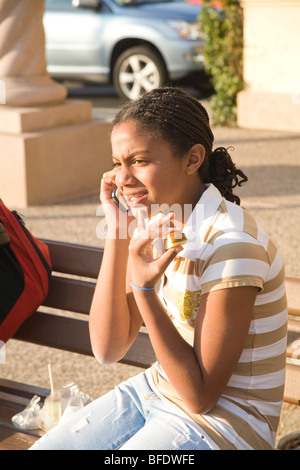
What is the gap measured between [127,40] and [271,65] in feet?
9.18

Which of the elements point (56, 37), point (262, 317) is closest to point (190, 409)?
point (262, 317)

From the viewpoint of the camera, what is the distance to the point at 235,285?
196 centimetres

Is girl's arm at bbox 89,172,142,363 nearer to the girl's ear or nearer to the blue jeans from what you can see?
the blue jeans

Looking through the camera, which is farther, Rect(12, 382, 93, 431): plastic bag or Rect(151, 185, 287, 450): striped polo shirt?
Rect(12, 382, 93, 431): plastic bag

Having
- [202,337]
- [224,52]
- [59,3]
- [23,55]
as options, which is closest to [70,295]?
[202,337]

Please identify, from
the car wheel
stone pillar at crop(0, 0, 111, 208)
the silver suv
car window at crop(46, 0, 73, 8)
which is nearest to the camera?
stone pillar at crop(0, 0, 111, 208)

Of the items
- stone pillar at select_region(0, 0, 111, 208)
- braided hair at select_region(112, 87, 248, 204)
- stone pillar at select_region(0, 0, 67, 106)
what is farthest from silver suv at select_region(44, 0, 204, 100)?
braided hair at select_region(112, 87, 248, 204)

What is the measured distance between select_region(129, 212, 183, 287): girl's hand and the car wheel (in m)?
10.3

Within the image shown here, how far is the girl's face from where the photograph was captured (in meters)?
2.16

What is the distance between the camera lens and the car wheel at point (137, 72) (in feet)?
39.8

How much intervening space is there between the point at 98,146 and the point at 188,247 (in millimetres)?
5679

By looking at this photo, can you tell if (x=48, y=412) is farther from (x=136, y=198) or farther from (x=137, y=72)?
(x=137, y=72)

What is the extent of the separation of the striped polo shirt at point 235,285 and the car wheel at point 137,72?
10186 millimetres

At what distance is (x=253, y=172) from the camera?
833cm
